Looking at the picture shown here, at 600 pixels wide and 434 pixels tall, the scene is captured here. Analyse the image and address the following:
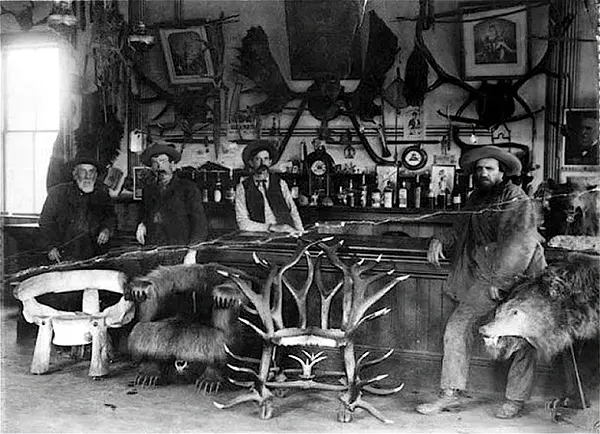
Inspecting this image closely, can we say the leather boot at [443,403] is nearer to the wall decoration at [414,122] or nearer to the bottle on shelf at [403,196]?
the bottle on shelf at [403,196]

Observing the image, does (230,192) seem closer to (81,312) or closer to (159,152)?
(159,152)

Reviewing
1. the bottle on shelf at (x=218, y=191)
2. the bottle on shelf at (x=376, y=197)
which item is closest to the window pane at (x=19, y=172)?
the bottle on shelf at (x=218, y=191)

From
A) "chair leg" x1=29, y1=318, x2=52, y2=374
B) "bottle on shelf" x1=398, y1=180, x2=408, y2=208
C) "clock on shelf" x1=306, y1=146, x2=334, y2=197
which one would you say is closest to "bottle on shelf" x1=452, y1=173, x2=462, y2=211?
"bottle on shelf" x1=398, y1=180, x2=408, y2=208

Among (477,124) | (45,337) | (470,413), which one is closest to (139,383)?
(45,337)

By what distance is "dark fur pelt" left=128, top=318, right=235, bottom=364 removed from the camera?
3943mm

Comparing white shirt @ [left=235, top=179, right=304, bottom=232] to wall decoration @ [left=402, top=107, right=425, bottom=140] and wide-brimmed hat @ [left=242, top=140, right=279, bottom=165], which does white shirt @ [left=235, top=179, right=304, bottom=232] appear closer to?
wide-brimmed hat @ [left=242, top=140, right=279, bottom=165]

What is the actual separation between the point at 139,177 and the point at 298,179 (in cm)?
92

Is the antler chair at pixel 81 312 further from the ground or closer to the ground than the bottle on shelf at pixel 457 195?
closer to the ground

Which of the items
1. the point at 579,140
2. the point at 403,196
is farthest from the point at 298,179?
the point at 579,140

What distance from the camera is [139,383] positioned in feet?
13.3

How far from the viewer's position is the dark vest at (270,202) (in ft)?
12.8

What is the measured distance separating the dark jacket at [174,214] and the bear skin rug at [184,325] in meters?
0.17

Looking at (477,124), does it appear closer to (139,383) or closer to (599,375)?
(599,375)

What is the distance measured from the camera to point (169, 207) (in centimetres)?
402
